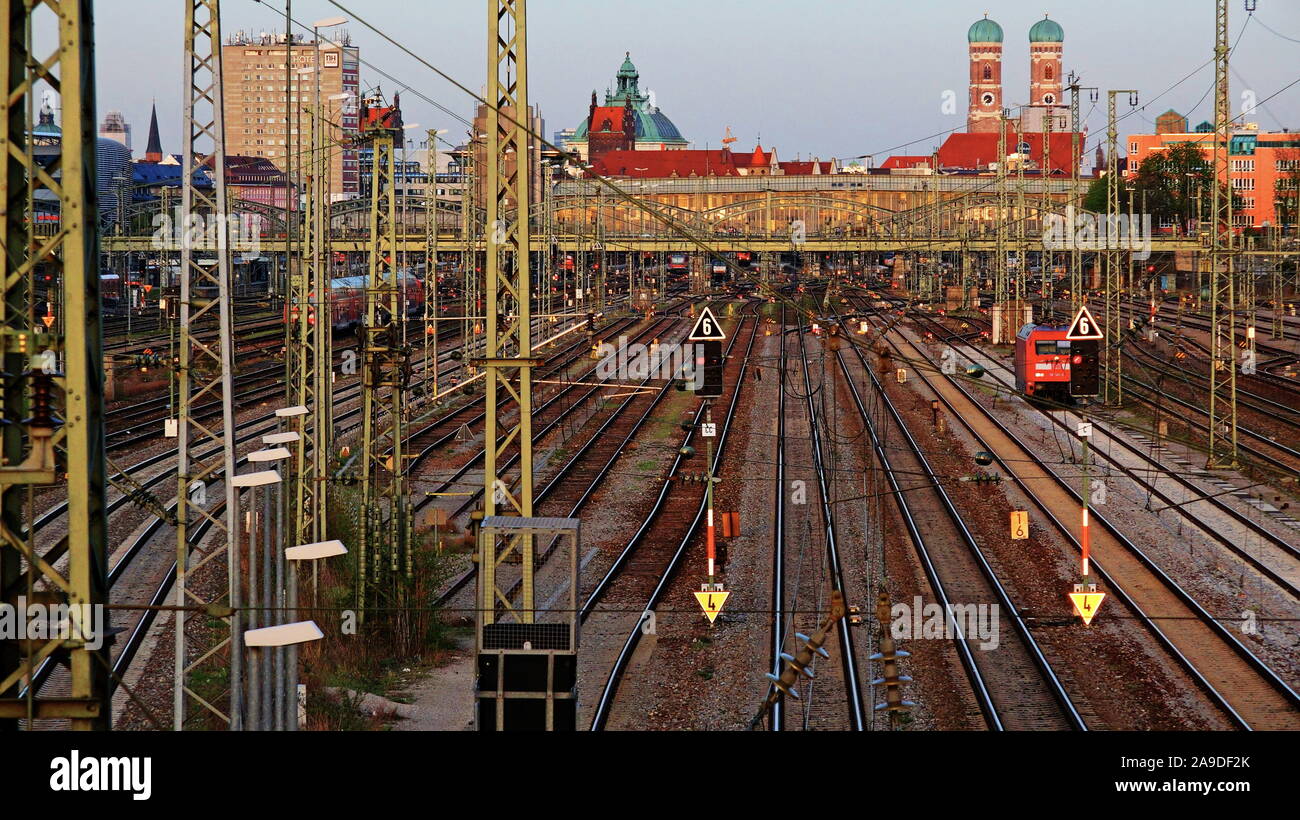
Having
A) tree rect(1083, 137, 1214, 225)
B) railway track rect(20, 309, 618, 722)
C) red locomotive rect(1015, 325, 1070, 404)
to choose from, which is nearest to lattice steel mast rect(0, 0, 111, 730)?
railway track rect(20, 309, 618, 722)

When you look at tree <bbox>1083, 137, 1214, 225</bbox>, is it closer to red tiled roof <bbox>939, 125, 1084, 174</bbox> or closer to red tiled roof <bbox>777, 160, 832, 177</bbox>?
red tiled roof <bbox>939, 125, 1084, 174</bbox>

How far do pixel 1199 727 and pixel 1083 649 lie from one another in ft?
10.6

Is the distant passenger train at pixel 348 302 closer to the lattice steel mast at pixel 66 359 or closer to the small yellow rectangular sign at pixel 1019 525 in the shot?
the small yellow rectangular sign at pixel 1019 525

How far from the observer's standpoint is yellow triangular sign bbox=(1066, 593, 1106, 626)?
1968 centimetres

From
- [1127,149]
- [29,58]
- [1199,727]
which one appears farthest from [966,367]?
[1127,149]

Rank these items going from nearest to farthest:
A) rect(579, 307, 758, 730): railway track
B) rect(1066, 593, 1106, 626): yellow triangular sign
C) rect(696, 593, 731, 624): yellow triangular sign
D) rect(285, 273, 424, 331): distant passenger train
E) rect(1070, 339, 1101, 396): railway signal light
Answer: rect(579, 307, 758, 730): railway track → rect(1066, 593, 1106, 626): yellow triangular sign → rect(696, 593, 731, 624): yellow triangular sign → rect(1070, 339, 1101, 396): railway signal light → rect(285, 273, 424, 331): distant passenger train

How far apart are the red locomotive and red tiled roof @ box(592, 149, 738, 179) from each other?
5787 inches

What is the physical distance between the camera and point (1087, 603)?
1986 centimetres

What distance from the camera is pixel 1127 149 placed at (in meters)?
176

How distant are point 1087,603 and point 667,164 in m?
176

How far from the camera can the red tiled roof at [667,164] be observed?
188500mm

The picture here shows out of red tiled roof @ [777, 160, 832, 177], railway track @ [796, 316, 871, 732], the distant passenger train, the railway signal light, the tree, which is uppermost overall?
red tiled roof @ [777, 160, 832, 177]

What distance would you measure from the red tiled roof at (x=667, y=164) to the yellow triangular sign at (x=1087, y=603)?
554 feet

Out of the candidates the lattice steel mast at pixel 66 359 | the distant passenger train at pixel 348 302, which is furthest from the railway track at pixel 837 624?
the distant passenger train at pixel 348 302
